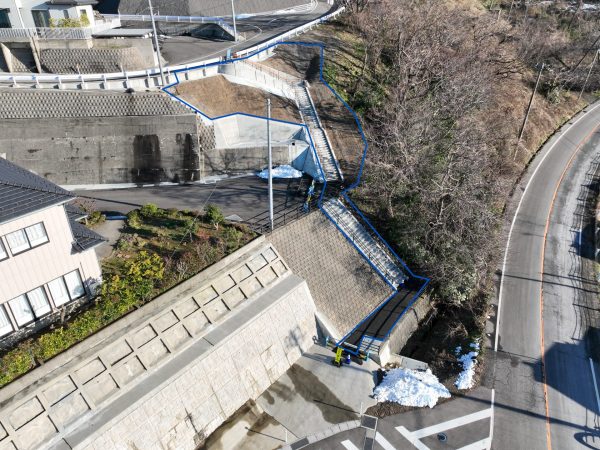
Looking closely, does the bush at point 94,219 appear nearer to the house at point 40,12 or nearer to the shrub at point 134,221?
the shrub at point 134,221

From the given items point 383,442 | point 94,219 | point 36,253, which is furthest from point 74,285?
point 383,442

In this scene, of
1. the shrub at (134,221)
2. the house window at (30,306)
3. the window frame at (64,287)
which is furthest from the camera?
the shrub at (134,221)

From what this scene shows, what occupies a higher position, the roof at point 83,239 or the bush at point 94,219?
the roof at point 83,239

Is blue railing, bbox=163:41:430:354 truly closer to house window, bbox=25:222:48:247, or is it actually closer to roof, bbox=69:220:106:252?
roof, bbox=69:220:106:252

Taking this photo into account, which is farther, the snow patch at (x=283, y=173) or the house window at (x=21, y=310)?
the snow patch at (x=283, y=173)

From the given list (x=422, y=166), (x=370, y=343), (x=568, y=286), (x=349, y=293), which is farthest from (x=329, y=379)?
(x=568, y=286)

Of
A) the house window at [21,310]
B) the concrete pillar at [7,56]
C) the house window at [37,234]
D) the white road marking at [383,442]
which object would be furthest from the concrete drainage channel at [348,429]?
the concrete pillar at [7,56]

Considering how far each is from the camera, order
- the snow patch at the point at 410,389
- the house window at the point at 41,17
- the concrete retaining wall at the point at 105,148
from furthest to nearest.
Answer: the house window at the point at 41,17
the concrete retaining wall at the point at 105,148
the snow patch at the point at 410,389

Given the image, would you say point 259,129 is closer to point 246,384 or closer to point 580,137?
point 246,384

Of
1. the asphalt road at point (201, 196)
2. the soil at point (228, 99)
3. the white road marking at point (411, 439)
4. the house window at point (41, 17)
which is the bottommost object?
the white road marking at point (411, 439)
